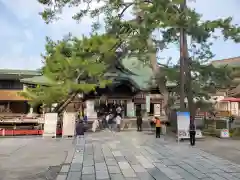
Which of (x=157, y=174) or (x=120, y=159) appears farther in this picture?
(x=120, y=159)

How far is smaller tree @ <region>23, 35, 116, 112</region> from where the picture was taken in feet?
62.6

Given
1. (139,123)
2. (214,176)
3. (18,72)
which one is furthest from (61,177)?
(18,72)

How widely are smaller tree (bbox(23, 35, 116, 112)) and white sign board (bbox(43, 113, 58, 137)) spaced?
5.70ft

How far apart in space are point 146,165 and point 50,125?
9660mm

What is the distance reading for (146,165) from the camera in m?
9.56

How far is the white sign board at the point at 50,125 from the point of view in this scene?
57.9 feet

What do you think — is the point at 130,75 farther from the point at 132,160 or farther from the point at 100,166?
the point at 100,166

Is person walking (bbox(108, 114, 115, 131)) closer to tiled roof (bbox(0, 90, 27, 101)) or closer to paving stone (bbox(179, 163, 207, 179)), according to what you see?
tiled roof (bbox(0, 90, 27, 101))

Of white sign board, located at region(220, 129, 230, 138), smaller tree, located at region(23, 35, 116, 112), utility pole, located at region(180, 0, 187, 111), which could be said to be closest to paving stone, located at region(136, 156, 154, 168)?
utility pole, located at region(180, 0, 187, 111)

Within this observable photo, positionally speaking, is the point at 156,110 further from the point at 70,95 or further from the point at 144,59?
the point at 70,95

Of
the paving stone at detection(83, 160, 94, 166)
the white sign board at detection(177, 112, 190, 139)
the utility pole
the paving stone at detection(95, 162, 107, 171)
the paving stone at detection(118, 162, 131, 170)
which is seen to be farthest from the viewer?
the utility pole

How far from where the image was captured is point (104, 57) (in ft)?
69.8

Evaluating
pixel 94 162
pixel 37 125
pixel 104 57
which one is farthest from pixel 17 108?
pixel 94 162

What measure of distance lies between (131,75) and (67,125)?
1085 cm
